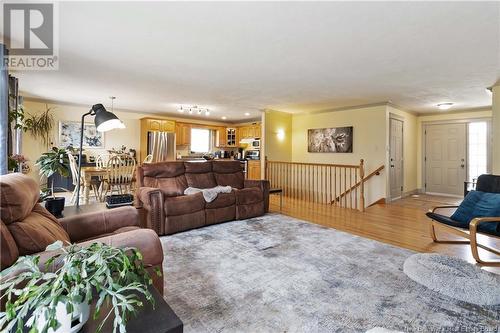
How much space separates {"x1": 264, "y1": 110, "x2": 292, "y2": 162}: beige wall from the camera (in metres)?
6.96

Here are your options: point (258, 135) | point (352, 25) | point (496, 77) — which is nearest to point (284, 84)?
point (352, 25)

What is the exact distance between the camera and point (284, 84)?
171 inches

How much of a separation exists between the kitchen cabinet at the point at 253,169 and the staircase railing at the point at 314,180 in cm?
93

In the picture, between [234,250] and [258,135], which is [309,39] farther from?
[258,135]

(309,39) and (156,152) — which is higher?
(309,39)

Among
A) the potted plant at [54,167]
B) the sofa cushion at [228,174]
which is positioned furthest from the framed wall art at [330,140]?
the potted plant at [54,167]

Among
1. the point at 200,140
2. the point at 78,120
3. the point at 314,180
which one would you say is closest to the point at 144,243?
the point at 314,180

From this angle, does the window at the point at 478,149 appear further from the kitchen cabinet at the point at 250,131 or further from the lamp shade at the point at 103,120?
the lamp shade at the point at 103,120

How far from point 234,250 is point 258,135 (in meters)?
5.80

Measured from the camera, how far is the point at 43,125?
19.4 feet

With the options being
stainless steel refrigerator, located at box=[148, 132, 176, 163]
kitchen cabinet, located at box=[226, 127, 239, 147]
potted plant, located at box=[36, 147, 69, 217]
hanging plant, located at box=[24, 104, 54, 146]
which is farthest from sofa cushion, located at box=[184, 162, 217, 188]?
kitchen cabinet, located at box=[226, 127, 239, 147]

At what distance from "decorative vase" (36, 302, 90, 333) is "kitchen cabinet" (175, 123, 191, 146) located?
7.28 metres

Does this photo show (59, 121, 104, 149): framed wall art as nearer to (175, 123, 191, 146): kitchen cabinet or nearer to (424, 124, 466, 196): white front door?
(175, 123, 191, 146): kitchen cabinet

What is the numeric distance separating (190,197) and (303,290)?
228 centimetres
